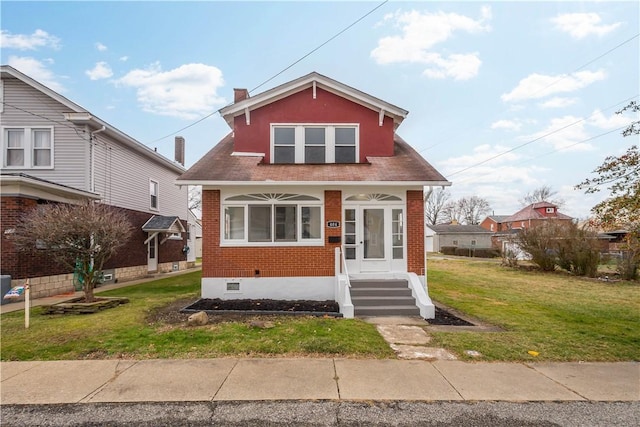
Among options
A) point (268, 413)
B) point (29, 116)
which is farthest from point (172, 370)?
point (29, 116)

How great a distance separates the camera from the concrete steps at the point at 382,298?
8.41 metres

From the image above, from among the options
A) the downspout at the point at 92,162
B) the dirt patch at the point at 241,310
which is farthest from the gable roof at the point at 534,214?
the downspout at the point at 92,162

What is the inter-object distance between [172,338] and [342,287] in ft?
13.3

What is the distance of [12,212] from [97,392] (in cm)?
920

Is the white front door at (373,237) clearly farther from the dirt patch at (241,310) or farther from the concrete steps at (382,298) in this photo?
the dirt patch at (241,310)

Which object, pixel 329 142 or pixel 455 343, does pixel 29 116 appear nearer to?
pixel 329 142

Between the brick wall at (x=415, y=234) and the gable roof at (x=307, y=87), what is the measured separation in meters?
3.29

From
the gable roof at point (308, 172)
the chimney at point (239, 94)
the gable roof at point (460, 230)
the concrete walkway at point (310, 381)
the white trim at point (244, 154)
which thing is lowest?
the concrete walkway at point (310, 381)

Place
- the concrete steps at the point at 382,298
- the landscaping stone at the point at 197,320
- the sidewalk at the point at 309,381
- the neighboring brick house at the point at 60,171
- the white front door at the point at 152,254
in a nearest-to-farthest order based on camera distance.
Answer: the sidewalk at the point at 309,381 < the landscaping stone at the point at 197,320 < the concrete steps at the point at 382,298 < the neighboring brick house at the point at 60,171 < the white front door at the point at 152,254

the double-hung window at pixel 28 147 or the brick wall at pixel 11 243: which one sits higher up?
the double-hung window at pixel 28 147

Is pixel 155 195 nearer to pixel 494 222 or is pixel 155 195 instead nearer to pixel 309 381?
pixel 309 381

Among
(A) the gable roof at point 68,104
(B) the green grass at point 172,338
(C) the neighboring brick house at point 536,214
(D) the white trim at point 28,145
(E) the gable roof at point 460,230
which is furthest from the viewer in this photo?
(E) the gable roof at point 460,230

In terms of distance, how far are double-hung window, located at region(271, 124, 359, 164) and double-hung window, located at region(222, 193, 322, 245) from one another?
1847 millimetres

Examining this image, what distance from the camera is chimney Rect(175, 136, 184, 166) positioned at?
72.7 feet
